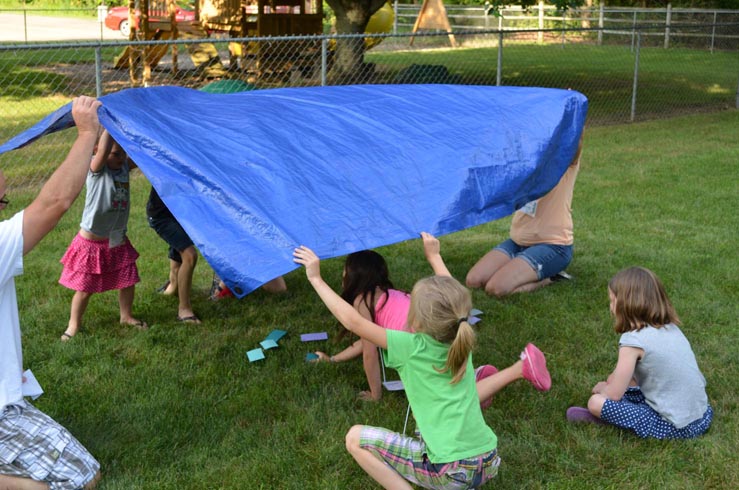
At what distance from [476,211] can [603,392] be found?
116cm

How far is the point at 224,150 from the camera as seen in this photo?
4.20m

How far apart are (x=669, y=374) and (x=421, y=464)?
1.34 m

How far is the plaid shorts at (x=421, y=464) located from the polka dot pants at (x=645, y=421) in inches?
35.6

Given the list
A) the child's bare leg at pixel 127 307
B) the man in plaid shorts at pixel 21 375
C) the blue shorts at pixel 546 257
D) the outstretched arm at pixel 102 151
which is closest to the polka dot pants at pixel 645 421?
the blue shorts at pixel 546 257

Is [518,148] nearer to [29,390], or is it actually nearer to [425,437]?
[425,437]

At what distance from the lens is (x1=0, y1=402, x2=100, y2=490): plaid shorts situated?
10.7ft

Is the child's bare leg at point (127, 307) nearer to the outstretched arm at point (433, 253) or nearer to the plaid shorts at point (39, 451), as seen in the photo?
the plaid shorts at point (39, 451)

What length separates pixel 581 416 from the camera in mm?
4133

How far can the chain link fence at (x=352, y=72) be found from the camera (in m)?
12.0

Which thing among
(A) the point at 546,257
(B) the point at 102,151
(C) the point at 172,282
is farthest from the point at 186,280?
(A) the point at 546,257

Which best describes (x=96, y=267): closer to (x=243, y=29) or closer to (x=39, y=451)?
(x=39, y=451)

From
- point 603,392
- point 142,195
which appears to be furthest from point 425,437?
point 142,195

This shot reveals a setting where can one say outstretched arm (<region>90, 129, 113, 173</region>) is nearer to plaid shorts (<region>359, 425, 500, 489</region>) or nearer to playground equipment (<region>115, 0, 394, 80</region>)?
plaid shorts (<region>359, 425, 500, 489</region>)

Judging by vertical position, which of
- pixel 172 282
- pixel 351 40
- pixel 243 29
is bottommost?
pixel 172 282
